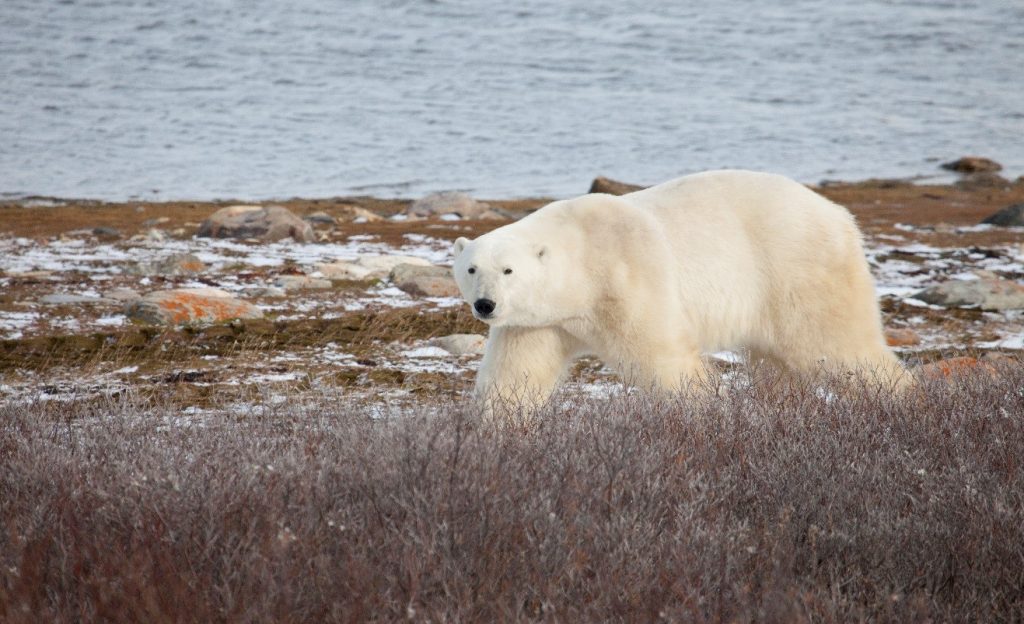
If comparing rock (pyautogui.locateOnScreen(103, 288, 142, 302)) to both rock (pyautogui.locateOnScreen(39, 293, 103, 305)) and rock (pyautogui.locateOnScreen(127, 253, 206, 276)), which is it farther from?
rock (pyautogui.locateOnScreen(127, 253, 206, 276))

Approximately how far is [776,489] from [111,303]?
6084mm

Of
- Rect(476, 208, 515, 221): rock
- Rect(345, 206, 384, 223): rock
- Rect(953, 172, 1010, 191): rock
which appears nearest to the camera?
Rect(345, 206, 384, 223): rock

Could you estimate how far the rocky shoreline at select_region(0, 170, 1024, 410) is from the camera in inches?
216

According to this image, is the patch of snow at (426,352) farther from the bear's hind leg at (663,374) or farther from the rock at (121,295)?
the rock at (121,295)

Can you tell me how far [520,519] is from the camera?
246 cm

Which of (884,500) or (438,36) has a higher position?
(438,36)

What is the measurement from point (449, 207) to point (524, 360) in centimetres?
1486

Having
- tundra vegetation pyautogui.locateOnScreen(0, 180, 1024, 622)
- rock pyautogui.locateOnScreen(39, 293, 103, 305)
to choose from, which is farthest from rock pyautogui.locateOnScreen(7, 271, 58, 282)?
tundra vegetation pyautogui.locateOnScreen(0, 180, 1024, 622)

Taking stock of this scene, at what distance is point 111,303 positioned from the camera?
25.2 ft

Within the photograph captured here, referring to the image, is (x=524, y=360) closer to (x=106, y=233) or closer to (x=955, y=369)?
(x=955, y=369)

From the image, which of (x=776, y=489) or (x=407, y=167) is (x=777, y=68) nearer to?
(x=407, y=167)

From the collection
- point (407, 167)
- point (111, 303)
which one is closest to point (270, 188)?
point (407, 167)

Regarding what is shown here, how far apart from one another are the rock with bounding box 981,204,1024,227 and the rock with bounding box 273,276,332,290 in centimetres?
1177

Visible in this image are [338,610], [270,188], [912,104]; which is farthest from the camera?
[912,104]
